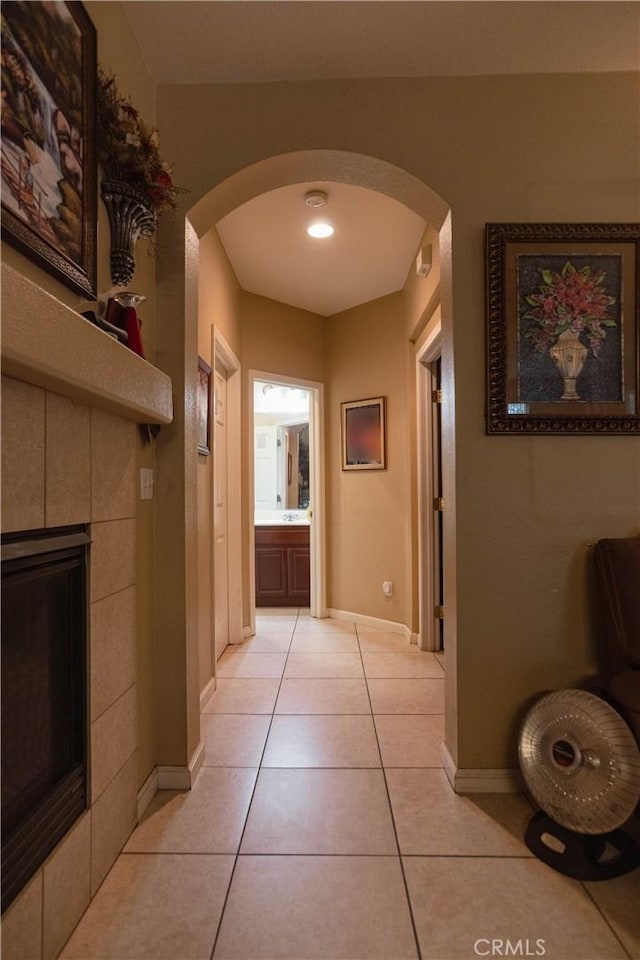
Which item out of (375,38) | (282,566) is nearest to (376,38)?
(375,38)

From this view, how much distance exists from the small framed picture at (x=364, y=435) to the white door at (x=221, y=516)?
1172 millimetres

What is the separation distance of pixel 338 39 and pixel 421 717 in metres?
2.98

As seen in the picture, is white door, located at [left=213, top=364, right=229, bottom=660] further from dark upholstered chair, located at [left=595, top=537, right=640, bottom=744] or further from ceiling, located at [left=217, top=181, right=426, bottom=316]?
dark upholstered chair, located at [left=595, top=537, right=640, bottom=744]

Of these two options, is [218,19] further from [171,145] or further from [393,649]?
[393,649]

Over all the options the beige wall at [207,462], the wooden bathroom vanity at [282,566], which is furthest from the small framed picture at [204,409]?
the wooden bathroom vanity at [282,566]

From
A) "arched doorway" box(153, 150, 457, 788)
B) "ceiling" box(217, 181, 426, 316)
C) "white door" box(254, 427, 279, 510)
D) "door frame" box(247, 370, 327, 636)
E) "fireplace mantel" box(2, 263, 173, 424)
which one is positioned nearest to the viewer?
"fireplace mantel" box(2, 263, 173, 424)

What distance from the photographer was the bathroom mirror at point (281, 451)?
198 inches

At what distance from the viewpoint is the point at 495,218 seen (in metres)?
1.68

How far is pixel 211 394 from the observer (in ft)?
8.71

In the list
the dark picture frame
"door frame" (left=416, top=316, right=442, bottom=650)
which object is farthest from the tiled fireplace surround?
"door frame" (left=416, top=316, right=442, bottom=650)

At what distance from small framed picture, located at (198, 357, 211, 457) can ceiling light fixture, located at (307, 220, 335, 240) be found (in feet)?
3.65

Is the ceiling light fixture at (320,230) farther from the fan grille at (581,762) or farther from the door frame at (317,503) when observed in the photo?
the fan grille at (581,762)

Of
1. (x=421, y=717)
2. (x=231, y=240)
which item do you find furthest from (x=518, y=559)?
(x=231, y=240)

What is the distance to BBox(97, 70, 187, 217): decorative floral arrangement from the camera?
1300 mm
